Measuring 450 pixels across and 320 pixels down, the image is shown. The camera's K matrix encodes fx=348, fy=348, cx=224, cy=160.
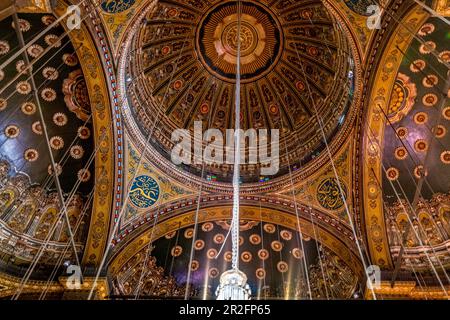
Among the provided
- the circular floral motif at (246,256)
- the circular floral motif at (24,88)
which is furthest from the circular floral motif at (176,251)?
the circular floral motif at (24,88)

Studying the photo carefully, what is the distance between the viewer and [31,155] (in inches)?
325

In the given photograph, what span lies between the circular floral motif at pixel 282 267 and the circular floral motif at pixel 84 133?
6.33m

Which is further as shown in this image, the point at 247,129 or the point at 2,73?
the point at 247,129

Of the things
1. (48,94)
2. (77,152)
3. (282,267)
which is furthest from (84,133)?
(282,267)

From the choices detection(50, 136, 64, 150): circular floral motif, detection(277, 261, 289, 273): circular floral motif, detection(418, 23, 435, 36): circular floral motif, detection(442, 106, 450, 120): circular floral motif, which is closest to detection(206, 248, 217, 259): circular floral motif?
detection(277, 261, 289, 273): circular floral motif

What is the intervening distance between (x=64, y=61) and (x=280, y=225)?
23.1ft

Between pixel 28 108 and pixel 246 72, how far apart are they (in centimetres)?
719

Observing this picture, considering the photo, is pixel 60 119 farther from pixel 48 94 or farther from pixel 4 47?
pixel 4 47

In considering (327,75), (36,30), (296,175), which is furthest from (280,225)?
(36,30)

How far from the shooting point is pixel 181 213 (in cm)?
969

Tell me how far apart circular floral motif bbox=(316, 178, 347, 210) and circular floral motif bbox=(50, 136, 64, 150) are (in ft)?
22.3

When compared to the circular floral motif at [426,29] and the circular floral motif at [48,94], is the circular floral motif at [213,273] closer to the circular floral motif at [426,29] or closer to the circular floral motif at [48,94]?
the circular floral motif at [48,94]
